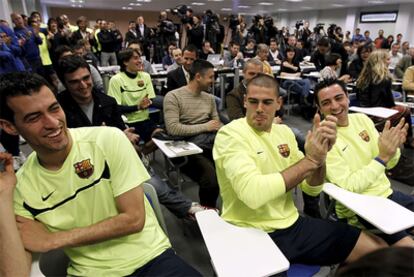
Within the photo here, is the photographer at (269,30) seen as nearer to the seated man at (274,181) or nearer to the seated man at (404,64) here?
the seated man at (404,64)

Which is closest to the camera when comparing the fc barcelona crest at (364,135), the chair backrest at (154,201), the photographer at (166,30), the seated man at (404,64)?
the chair backrest at (154,201)

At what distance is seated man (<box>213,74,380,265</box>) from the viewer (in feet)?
3.84

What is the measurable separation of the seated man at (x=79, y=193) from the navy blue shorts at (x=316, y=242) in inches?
16.9

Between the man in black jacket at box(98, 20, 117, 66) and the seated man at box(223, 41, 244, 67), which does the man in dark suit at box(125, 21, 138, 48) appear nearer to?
the man in black jacket at box(98, 20, 117, 66)

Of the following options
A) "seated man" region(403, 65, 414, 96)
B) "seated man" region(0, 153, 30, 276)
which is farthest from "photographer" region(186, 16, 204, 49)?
"seated man" region(0, 153, 30, 276)

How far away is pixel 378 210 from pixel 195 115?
65.3 inches

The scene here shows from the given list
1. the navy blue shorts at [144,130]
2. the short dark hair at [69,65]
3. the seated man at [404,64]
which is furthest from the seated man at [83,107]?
the seated man at [404,64]

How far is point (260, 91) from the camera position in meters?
1.45

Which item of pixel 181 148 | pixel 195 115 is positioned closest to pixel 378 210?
pixel 181 148

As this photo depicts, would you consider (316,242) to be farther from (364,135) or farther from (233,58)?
(233,58)

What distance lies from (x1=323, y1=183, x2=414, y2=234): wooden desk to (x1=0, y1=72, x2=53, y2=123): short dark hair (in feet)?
4.41

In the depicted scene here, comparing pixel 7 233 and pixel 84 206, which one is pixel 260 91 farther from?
pixel 7 233

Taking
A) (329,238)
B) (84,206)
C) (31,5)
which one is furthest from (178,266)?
(31,5)

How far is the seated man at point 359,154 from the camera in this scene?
1471 mm
